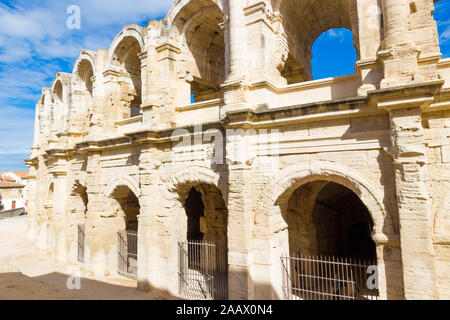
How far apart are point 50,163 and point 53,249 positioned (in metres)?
4.07

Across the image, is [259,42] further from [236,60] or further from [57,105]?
[57,105]

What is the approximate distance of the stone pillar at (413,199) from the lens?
4703 mm

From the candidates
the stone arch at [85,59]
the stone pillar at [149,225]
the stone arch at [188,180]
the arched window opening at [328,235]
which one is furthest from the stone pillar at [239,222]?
the stone arch at [85,59]

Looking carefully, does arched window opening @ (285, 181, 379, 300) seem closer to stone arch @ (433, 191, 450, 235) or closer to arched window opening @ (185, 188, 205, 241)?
stone arch @ (433, 191, 450, 235)

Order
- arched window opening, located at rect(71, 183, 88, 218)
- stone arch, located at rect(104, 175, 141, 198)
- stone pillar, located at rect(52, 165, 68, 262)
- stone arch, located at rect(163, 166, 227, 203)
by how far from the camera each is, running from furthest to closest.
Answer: stone pillar, located at rect(52, 165, 68, 262) < arched window opening, located at rect(71, 183, 88, 218) < stone arch, located at rect(104, 175, 141, 198) < stone arch, located at rect(163, 166, 227, 203)

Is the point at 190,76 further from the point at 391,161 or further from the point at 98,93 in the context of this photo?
the point at 391,161

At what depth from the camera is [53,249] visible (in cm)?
1300

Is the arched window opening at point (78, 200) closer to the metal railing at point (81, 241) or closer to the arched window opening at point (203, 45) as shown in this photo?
the metal railing at point (81, 241)

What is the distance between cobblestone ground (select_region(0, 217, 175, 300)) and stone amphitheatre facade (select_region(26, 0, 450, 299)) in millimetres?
634

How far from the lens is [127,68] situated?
36.4 feet

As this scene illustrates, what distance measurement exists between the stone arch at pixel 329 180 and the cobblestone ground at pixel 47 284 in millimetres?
4339

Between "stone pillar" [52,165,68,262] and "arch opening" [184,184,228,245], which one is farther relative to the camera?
"stone pillar" [52,165,68,262]

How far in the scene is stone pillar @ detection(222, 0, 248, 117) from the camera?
6668 mm

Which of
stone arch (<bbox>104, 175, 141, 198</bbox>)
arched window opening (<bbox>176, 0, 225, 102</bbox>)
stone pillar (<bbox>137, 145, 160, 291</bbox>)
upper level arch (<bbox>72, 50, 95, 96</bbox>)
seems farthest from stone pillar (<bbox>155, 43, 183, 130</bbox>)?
upper level arch (<bbox>72, 50, 95, 96</bbox>)
